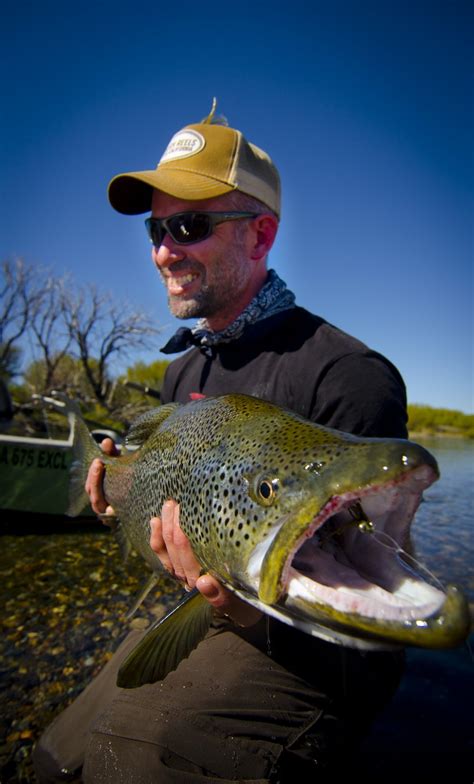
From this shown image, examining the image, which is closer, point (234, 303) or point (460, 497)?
point (234, 303)

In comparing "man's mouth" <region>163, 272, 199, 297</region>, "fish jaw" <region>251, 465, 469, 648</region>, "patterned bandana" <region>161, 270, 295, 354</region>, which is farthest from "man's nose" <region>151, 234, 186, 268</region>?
"fish jaw" <region>251, 465, 469, 648</region>

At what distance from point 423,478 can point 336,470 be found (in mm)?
214

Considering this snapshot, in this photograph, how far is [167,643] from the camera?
1755 mm

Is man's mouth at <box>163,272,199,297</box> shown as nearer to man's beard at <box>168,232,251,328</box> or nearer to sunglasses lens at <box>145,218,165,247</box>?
man's beard at <box>168,232,251,328</box>

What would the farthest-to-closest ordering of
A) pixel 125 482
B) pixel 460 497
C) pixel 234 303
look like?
pixel 460 497, pixel 234 303, pixel 125 482

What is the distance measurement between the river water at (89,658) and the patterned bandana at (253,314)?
6.26 feet

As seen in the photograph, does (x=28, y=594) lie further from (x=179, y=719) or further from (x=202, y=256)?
(x=202, y=256)

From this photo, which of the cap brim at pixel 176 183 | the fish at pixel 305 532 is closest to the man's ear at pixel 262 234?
the cap brim at pixel 176 183

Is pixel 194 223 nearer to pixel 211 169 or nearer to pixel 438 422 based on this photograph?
pixel 211 169

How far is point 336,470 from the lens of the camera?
1.23 meters

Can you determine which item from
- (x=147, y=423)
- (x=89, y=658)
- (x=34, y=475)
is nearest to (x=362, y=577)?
(x=147, y=423)

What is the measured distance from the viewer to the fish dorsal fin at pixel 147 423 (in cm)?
270

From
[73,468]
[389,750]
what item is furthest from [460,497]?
[73,468]

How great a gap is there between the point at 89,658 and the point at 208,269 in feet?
10.2
